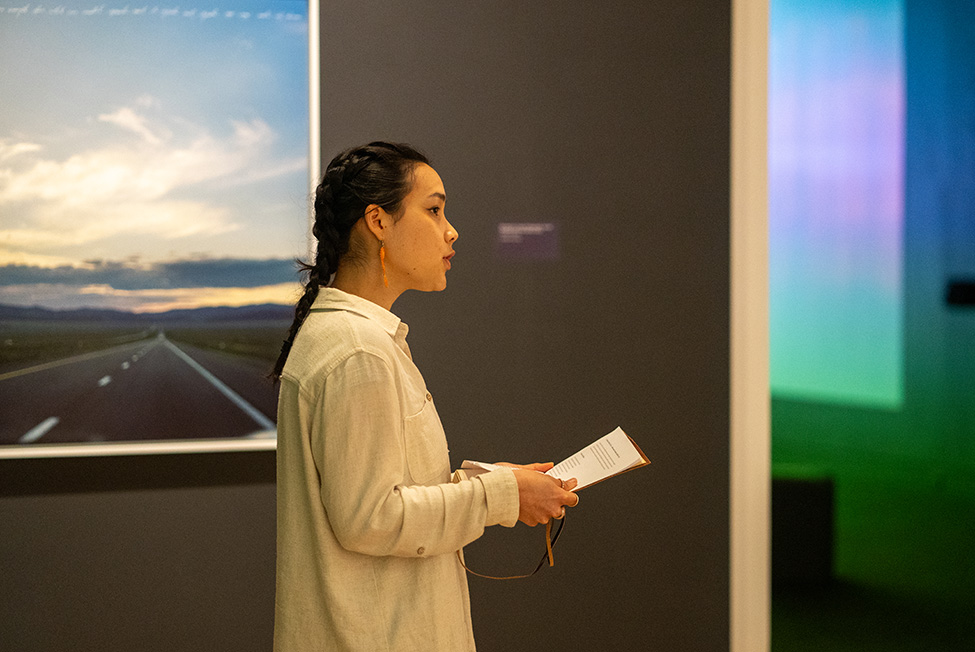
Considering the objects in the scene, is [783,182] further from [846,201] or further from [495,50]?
[495,50]

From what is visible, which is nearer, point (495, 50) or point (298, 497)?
point (298, 497)

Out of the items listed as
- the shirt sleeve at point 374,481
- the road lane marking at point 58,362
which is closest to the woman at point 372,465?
the shirt sleeve at point 374,481

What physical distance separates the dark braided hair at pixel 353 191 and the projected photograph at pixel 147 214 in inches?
35.5

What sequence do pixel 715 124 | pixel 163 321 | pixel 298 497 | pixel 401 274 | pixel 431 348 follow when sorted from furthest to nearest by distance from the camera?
pixel 715 124
pixel 431 348
pixel 163 321
pixel 401 274
pixel 298 497

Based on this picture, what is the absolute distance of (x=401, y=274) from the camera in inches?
56.9

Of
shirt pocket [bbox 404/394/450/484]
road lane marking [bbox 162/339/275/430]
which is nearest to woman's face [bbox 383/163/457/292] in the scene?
shirt pocket [bbox 404/394/450/484]

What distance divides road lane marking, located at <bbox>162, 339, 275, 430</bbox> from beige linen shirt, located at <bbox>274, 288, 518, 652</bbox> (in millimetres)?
997

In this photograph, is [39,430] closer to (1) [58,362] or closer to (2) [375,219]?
(1) [58,362]

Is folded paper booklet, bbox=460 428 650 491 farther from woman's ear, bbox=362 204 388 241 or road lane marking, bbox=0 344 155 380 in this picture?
road lane marking, bbox=0 344 155 380

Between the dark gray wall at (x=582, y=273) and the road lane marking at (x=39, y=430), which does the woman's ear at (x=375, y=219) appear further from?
the road lane marking at (x=39, y=430)

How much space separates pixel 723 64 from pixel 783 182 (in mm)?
460

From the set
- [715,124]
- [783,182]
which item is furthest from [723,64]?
[783,182]

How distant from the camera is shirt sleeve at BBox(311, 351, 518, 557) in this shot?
121cm

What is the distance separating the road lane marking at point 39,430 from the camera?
87.7 inches
